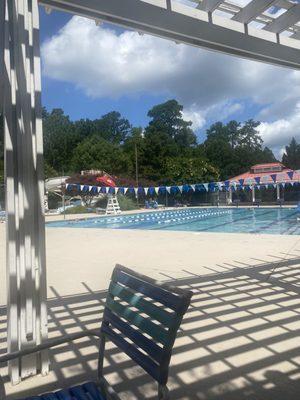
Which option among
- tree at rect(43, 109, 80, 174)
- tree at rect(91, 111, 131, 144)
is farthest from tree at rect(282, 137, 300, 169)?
tree at rect(43, 109, 80, 174)

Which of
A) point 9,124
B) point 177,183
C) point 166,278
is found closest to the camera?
point 9,124

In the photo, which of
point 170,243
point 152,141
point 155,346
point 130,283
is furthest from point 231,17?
point 152,141

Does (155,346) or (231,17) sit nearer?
(155,346)

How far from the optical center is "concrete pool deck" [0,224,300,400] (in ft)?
8.14

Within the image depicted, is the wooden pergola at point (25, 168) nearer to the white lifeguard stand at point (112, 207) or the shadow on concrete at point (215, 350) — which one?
the shadow on concrete at point (215, 350)

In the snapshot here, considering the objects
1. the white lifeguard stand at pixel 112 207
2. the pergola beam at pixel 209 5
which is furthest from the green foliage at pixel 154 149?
the pergola beam at pixel 209 5

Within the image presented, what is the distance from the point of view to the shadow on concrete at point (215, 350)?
2.43m

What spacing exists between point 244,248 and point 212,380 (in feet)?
19.4

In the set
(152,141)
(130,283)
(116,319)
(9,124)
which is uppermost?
(152,141)

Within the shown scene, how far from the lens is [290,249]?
7797 millimetres

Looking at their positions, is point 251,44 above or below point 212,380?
above

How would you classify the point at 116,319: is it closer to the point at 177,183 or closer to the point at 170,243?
the point at 170,243

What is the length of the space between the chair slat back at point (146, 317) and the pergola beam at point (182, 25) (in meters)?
1.94

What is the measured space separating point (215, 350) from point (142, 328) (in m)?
1.42
